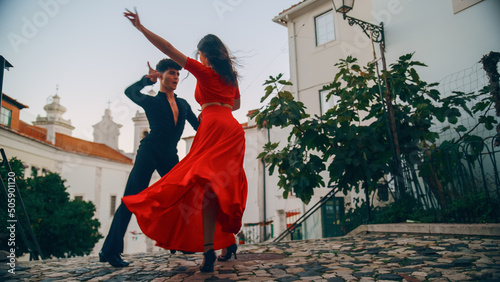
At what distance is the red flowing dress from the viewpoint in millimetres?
2547

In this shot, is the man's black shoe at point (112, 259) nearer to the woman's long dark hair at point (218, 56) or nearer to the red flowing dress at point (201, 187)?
the red flowing dress at point (201, 187)

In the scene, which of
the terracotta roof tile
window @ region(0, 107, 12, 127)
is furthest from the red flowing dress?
the terracotta roof tile

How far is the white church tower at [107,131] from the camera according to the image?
4094 cm

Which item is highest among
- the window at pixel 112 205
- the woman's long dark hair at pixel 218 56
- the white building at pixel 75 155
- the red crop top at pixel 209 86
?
the white building at pixel 75 155

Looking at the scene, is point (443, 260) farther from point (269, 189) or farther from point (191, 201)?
point (269, 189)

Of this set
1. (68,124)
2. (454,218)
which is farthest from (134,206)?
(68,124)

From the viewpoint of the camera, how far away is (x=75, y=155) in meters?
29.3

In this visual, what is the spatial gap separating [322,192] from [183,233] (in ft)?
31.6

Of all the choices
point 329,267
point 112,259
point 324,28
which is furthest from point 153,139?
point 324,28

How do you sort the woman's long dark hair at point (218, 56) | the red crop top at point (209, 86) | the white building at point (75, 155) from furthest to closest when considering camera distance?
the white building at point (75, 155)
the woman's long dark hair at point (218, 56)
the red crop top at point (209, 86)

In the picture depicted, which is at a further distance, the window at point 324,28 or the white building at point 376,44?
the window at point 324,28

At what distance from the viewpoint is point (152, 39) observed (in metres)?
2.54

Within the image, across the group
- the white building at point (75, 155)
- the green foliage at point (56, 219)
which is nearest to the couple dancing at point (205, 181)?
the green foliage at point (56, 219)

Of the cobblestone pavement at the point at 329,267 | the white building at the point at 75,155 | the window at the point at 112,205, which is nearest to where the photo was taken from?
the cobblestone pavement at the point at 329,267
